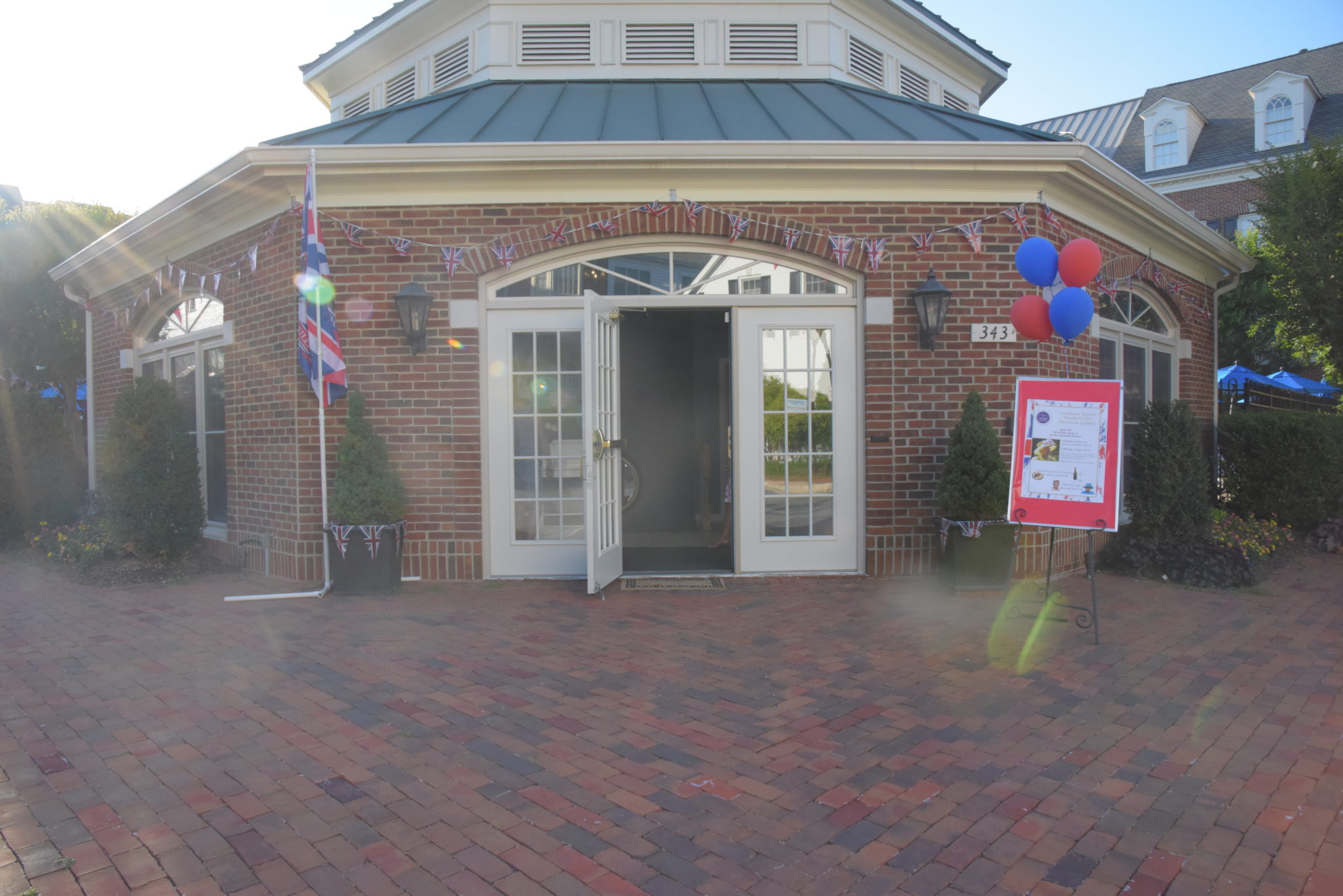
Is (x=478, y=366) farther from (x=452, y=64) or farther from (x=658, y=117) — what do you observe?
(x=452, y=64)

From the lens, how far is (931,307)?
6.30 m

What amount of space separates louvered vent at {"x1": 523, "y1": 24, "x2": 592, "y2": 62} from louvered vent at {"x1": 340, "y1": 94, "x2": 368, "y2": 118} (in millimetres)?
2575

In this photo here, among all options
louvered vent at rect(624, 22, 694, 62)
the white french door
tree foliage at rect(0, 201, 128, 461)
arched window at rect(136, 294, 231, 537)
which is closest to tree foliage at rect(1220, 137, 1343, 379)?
the white french door

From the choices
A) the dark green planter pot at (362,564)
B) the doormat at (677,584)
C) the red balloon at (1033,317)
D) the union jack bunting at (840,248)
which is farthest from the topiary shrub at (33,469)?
the red balloon at (1033,317)

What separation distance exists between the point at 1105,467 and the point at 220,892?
467 centimetres

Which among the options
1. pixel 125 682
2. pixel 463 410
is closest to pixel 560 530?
pixel 463 410

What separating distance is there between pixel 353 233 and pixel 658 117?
2.80 m

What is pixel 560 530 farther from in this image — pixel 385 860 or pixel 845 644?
pixel 385 860

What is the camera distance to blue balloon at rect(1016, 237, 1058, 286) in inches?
208

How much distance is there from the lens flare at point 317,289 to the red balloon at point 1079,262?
520 centimetres

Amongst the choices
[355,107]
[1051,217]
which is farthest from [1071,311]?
[355,107]

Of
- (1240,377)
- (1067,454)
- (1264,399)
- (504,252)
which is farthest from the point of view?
(1240,377)

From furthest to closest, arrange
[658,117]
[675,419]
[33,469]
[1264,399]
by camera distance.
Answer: [1264,399], [675,419], [33,469], [658,117]

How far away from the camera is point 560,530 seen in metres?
6.61
